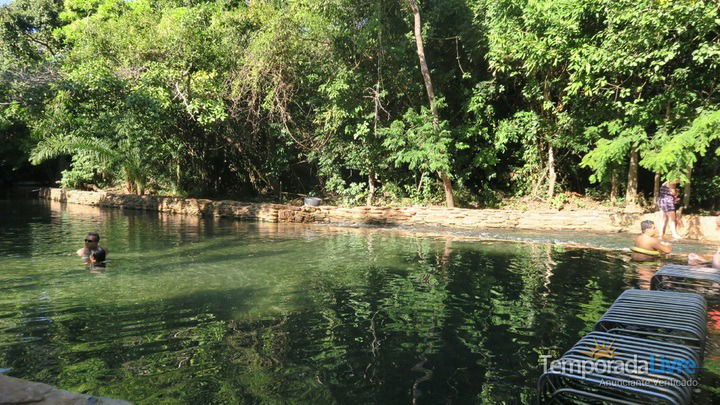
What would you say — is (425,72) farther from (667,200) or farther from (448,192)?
(667,200)

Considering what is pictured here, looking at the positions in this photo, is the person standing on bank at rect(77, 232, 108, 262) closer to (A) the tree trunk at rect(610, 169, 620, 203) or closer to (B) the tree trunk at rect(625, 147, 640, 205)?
(B) the tree trunk at rect(625, 147, 640, 205)

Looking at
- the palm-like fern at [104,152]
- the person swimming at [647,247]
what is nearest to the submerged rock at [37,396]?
the person swimming at [647,247]

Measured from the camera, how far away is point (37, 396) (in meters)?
3.22

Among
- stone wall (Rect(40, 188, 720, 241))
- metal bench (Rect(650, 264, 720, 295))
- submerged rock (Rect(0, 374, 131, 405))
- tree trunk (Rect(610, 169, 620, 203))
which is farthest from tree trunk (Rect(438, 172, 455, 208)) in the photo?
submerged rock (Rect(0, 374, 131, 405))

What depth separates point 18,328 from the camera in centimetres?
573

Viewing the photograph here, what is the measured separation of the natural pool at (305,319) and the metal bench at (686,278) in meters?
0.59

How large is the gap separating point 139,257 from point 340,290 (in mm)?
5211

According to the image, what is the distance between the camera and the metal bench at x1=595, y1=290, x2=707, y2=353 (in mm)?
4180

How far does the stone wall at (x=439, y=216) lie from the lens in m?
13.0

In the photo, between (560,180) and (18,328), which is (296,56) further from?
(18,328)

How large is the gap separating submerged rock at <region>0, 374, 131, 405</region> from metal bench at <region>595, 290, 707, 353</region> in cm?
413

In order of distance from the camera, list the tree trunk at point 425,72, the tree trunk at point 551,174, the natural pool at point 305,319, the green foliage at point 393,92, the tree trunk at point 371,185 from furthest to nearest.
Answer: the tree trunk at point 371,185
the tree trunk at point 551,174
the tree trunk at point 425,72
the green foliage at point 393,92
the natural pool at point 305,319

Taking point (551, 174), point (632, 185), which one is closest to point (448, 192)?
point (551, 174)

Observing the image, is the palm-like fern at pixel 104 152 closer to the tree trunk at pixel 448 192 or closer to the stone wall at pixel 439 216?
the stone wall at pixel 439 216
